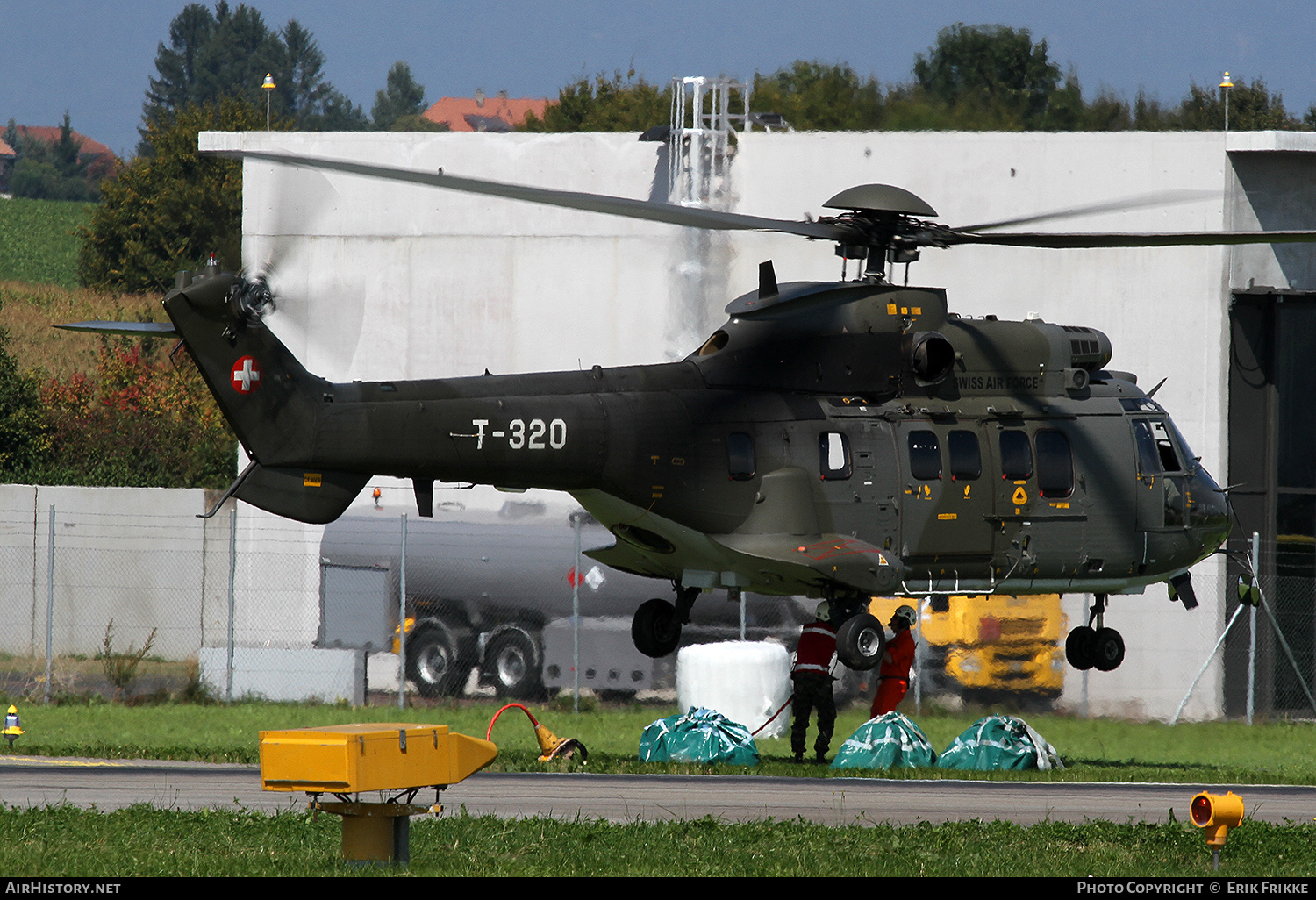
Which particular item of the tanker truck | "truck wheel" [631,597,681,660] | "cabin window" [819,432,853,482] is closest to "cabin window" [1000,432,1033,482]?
"cabin window" [819,432,853,482]

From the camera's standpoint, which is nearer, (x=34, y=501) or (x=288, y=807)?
(x=288, y=807)

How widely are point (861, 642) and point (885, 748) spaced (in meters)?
1.73

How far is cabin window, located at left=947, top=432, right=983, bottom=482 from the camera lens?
19562 millimetres

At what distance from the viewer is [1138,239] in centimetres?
1786

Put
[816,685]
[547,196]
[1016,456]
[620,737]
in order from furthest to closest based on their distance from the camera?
[620,737] < [816,685] < [1016,456] < [547,196]

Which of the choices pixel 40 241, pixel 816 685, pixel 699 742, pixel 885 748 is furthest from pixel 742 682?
pixel 40 241

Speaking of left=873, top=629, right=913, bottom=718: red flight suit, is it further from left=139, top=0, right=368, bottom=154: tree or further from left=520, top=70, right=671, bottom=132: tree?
left=139, top=0, right=368, bottom=154: tree

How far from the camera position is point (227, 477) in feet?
163

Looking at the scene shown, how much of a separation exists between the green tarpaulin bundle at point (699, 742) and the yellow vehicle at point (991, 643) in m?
10.00

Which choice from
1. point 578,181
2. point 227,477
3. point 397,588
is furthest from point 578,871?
point 227,477

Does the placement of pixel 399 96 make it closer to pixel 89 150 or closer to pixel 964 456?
pixel 89 150

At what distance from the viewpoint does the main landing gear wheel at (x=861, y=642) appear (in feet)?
61.3
